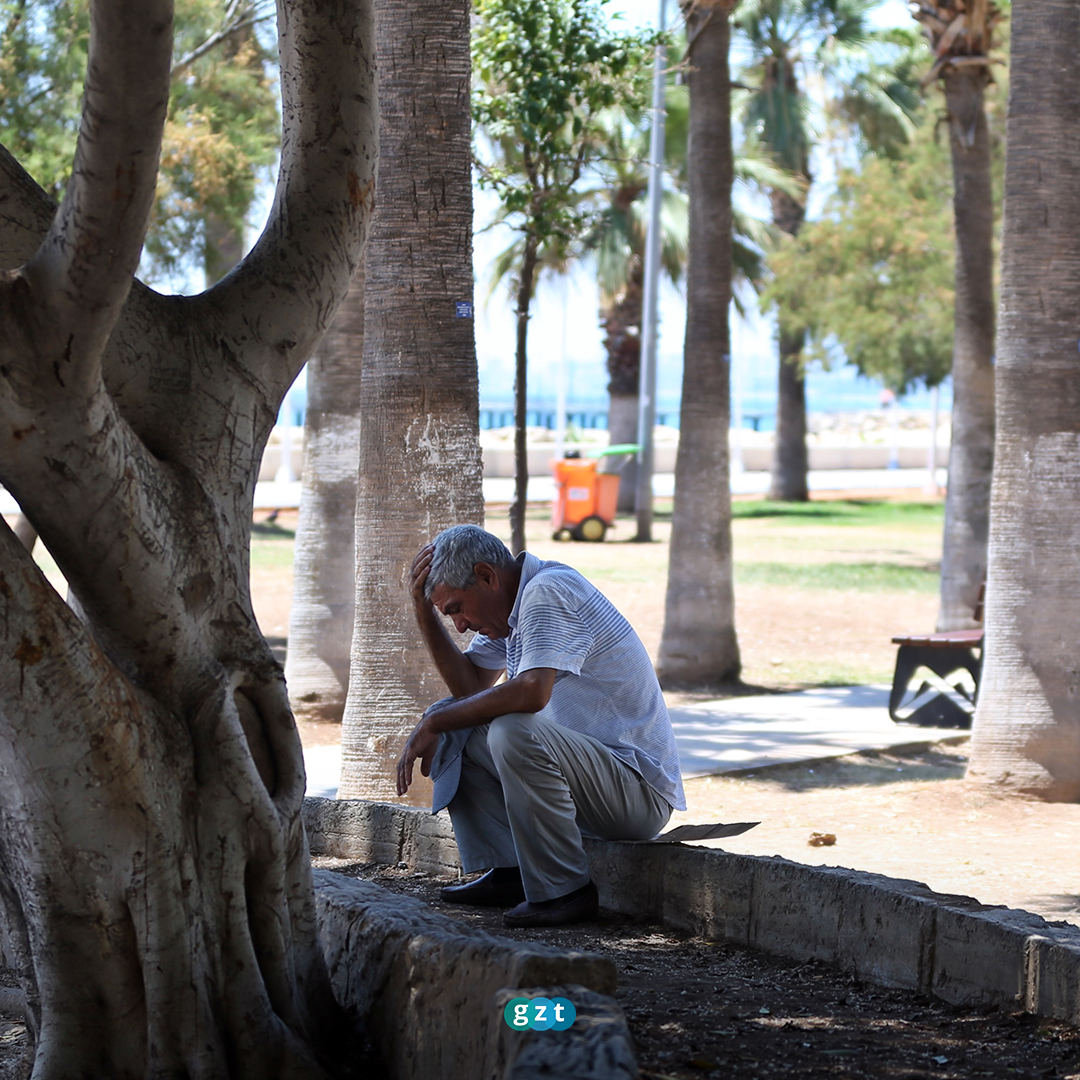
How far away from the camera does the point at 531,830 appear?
439cm

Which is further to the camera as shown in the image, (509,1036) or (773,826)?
(773,826)

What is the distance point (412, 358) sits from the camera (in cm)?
654

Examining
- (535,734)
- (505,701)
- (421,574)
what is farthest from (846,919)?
(421,574)

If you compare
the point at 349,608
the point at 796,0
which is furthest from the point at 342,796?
the point at 796,0

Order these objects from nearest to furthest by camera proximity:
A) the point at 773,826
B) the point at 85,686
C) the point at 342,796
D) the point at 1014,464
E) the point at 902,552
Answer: the point at 85,686 → the point at 342,796 → the point at 773,826 → the point at 1014,464 → the point at 902,552

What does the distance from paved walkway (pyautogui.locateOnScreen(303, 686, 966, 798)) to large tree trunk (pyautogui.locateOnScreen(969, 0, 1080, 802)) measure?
4.97ft

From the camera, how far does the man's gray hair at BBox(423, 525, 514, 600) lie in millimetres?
4457

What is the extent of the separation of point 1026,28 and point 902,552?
15757 mm

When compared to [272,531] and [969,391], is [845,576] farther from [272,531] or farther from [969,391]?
[272,531]

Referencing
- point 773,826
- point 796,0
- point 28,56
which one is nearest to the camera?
point 773,826

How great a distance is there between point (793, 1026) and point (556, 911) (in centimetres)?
106

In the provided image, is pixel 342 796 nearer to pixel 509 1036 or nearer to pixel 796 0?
pixel 509 1036

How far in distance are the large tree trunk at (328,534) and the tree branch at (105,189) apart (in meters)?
7.12

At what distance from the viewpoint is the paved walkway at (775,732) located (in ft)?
28.8
